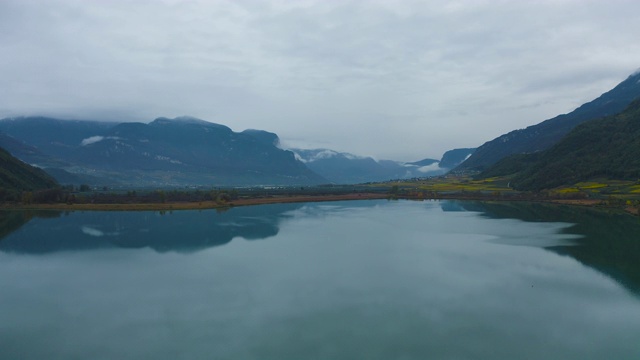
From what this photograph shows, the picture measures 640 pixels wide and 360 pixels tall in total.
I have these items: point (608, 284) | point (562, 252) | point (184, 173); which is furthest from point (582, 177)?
point (184, 173)

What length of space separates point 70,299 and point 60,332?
4.32 metres

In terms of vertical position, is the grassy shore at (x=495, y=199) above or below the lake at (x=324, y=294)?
above

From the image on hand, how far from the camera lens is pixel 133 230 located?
4241cm

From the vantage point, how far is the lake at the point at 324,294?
46.2 feet

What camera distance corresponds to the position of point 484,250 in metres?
30.0

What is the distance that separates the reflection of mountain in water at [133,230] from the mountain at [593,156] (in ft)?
157

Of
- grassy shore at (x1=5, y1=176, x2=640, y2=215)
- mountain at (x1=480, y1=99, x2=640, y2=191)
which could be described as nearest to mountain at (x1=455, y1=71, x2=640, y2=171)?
mountain at (x1=480, y1=99, x2=640, y2=191)

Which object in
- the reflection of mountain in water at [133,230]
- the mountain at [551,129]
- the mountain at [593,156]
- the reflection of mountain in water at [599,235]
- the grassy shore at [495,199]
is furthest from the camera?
the mountain at [551,129]

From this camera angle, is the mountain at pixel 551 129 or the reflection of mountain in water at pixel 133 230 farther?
the mountain at pixel 551 129

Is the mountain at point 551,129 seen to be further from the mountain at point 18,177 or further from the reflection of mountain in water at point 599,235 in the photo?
the mountain at point 18,177

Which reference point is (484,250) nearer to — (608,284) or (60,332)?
(608,284)

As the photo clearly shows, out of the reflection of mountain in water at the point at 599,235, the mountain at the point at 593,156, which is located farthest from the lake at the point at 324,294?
the mountain at the point at 593,156

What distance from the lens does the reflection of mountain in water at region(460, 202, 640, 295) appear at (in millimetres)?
24420

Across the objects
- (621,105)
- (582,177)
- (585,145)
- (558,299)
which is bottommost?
(558,299)
